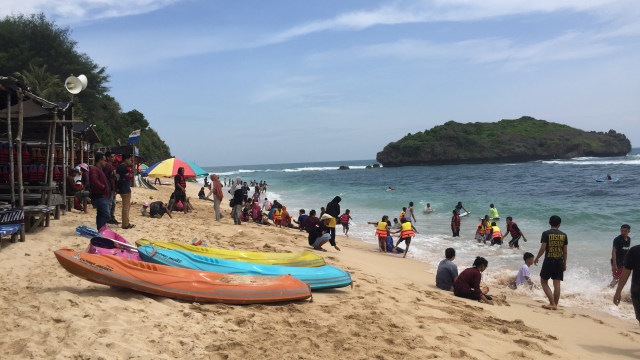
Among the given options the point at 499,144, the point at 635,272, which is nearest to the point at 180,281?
the point at 635,272

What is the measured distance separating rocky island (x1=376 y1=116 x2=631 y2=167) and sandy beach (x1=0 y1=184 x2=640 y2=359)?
8456 cm

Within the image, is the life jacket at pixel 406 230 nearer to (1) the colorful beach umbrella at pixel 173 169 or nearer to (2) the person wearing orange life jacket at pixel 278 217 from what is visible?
(2) the person wearing orange life jacket at pixel 278 217

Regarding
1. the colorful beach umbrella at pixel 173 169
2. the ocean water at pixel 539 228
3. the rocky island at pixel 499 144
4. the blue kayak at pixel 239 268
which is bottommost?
the ocean water at pixel 539 228

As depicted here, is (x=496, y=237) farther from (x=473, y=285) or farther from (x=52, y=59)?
(x=52, y=59)

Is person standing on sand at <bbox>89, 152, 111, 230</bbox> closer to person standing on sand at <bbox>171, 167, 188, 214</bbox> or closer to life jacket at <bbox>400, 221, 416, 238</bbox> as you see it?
person standing on sand at <bbox>171, 167, 188, 214</bbox>

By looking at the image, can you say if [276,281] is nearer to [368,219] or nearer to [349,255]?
[349,255]

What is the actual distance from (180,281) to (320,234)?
5.92 meters

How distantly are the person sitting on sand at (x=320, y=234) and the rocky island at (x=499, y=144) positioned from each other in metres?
81.9

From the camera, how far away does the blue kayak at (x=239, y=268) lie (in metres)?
5.86

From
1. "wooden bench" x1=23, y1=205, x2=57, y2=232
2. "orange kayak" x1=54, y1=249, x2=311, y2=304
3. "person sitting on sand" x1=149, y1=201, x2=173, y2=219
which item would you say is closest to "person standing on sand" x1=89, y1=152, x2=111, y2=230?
"wooden bench" x1=23, y1=205, x2=57, y2=232

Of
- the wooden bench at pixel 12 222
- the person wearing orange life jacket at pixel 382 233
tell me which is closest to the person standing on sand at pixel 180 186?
the person wearing orange life jacket at pixel 382 233

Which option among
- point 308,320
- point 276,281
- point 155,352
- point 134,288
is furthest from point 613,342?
point 134,288

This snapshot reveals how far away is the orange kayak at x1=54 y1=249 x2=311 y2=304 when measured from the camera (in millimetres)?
4820

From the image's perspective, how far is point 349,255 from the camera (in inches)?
424
